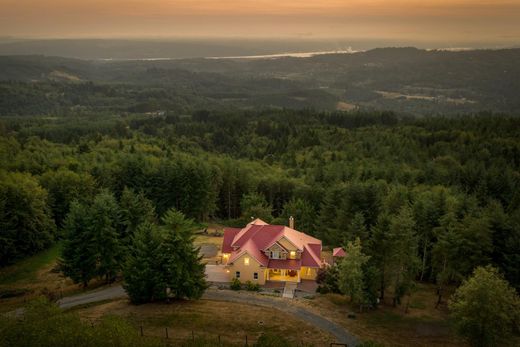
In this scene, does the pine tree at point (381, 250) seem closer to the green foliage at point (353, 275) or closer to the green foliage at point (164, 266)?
the green foliage at point (353, 275)

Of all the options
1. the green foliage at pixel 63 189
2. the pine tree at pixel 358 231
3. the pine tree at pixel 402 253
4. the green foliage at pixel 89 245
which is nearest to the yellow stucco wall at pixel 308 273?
the pine tree at pixel 358 231

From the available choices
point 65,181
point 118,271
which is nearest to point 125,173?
point 65,181

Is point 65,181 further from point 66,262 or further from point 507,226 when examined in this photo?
point 507,226

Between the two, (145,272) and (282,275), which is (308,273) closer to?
(282,275)

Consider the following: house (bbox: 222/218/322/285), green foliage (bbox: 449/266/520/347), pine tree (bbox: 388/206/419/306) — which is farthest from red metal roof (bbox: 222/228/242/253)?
green foliage (bbox: 449/266/520/347)

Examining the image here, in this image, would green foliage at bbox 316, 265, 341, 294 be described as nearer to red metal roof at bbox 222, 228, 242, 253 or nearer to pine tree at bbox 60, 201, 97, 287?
red metal roof at bbox 222, 228, 242, 253
